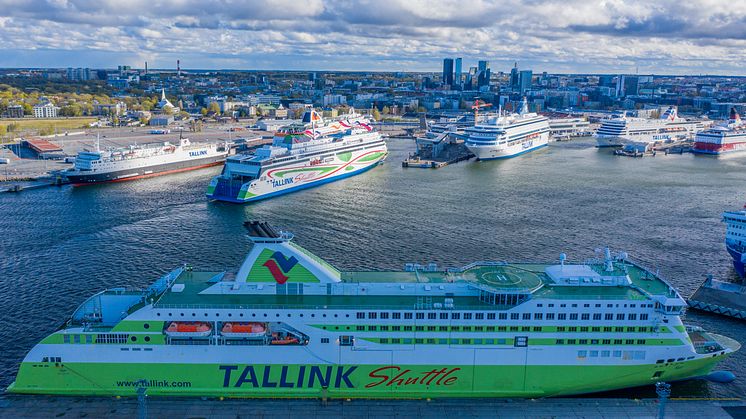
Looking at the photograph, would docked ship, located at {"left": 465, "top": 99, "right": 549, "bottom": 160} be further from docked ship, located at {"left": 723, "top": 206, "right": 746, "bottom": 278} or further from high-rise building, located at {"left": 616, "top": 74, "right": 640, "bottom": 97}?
high-rise building, located at {"left": 616, "top": 74, "right": 640, "bottom": 97}

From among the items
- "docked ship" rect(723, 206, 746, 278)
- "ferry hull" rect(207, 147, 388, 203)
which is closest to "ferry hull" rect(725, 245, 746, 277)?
"docked ship" rect(723, 206, 746, 278)

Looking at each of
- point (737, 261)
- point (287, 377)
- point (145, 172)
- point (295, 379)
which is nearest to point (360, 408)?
point (295, 379)

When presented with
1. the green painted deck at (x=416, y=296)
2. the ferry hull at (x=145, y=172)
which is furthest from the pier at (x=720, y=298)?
the ferry hull at (x=145, y=172)

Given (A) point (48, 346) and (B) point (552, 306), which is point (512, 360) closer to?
(B) point (552, 306)

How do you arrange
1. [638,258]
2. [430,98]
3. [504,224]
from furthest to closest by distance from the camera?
[430,98] → [504,224] → [638,258]

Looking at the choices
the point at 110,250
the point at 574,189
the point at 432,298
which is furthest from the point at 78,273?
the point at 574,189

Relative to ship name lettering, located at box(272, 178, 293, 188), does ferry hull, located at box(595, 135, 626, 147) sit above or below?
above

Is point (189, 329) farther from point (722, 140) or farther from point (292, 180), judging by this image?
point (722, 140)
